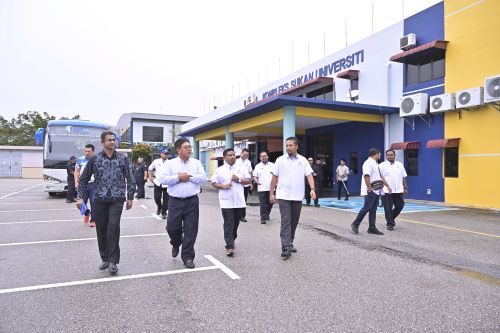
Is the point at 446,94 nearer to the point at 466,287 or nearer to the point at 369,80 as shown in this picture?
the point at 369,80

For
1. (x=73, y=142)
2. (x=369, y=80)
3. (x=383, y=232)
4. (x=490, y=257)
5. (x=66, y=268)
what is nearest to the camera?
(x=66, y=268)

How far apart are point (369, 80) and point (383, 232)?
1150 cm

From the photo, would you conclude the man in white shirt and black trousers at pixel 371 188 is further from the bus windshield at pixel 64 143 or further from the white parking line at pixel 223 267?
the bus windshield at pixel 64 143

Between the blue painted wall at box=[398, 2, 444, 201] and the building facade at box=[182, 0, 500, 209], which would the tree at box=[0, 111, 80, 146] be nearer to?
the building facade at box=[182, 0, 500, 209]

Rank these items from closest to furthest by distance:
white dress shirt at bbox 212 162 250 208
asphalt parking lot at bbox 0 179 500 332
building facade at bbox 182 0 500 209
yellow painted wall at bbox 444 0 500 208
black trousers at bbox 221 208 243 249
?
asphalt parking lot at bbox 0 179 500 332
black trousers at bbox 221 208 243 249
white dress shirt at bbox 212 162 250 208
yellow painted wall at bbox 444 0 500 208
building facade at bbox 182 0 500 209

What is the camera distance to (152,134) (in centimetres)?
5875

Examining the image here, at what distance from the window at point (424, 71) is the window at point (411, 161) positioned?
9.68ft

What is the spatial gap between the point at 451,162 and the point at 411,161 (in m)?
1.81

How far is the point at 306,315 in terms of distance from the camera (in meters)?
3.43

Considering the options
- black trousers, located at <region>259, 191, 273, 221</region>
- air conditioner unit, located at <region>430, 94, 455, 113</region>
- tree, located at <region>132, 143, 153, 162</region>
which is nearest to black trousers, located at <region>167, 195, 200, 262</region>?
black trousers, located at <region>259, 191, 273, 221</region>

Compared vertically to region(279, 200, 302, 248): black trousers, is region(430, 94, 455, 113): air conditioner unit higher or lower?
higher

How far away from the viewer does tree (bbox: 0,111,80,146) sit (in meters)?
55.1

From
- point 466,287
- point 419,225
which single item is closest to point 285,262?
point 466,287

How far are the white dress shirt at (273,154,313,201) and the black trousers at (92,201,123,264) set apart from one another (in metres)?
2.43
